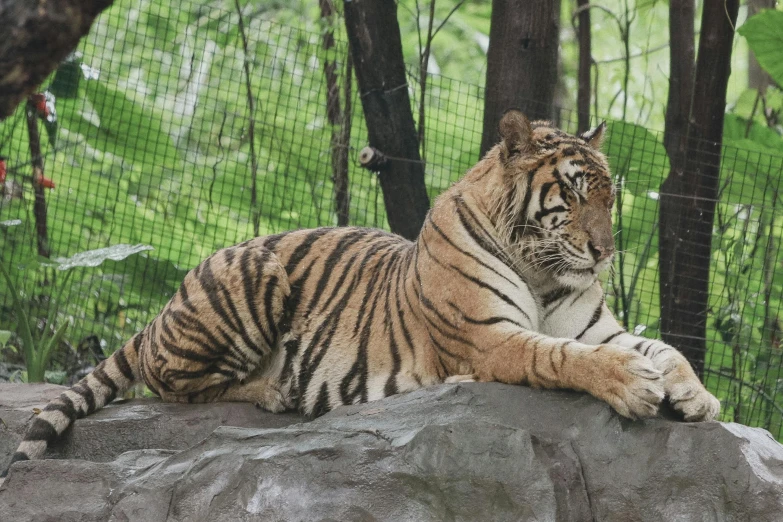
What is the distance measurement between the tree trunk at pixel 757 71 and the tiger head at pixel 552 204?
5759mm

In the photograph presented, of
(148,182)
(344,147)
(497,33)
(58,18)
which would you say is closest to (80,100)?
(148,182)

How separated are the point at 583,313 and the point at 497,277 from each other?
0.48m

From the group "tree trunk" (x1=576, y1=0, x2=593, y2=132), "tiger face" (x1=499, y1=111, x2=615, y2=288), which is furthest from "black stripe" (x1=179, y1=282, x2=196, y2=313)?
"tree trunk" (x1=576, y1=0, x2=593, y2=132)

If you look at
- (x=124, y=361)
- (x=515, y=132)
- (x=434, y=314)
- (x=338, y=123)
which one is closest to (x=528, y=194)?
(x=515, y=132)

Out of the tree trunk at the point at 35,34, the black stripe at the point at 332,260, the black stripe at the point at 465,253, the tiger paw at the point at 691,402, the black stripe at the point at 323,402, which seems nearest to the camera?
the tree trunk at the point at 35,34

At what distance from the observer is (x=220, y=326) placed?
5.08 meters

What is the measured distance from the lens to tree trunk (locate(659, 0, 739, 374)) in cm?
724

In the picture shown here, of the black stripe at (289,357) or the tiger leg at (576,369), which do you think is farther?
the black stripe at (289,357)

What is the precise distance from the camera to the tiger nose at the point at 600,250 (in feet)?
14.0

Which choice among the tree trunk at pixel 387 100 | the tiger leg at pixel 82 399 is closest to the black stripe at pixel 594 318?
the tiger leg at pixel 82 399

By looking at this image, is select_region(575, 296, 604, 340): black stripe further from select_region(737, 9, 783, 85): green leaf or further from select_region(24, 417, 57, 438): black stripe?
select_region(737, 9, 783, 85): green leaf

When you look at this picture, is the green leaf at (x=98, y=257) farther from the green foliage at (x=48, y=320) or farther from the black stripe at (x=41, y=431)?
the black stripe at (x=41, y=431)

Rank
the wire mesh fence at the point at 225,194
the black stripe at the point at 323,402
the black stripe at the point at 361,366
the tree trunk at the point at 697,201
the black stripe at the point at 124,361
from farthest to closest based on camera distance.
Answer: the wire mesh fence at the point at 225,194 < the tree trunk at the point at 697,201 < the black stripe at the point at 124,361 < the black stripe at the point at 323,402 < the black stripe at the point at 361,366

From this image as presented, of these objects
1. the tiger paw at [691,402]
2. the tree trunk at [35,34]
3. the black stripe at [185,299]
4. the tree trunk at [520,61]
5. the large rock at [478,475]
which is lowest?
the large rock at [478,475]
